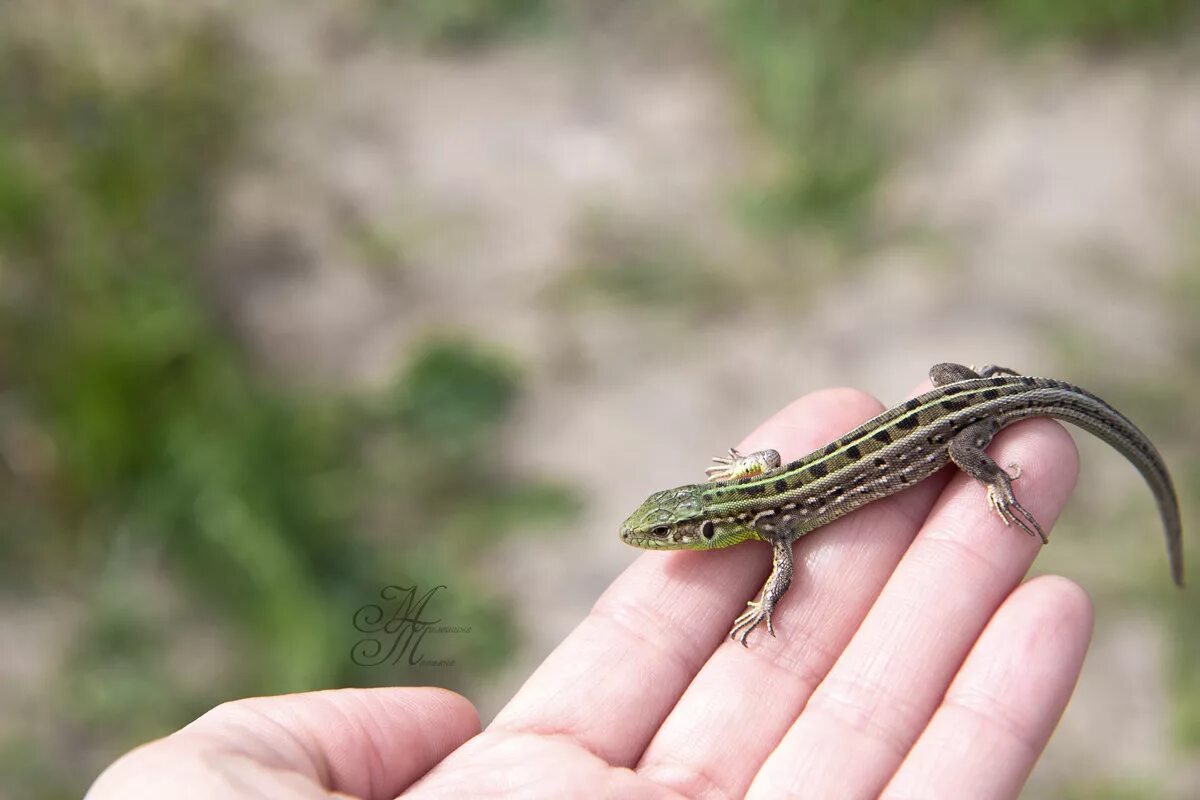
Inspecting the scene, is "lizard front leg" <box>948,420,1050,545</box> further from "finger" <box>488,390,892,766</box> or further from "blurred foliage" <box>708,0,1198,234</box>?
"blurred foliage" <box>708,0,1198,234</box>

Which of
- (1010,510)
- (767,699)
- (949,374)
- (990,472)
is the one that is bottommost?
(767,699)

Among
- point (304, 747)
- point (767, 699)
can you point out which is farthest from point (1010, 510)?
point (304, 747)

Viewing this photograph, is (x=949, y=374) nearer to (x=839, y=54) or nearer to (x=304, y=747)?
(x=304, y=747)

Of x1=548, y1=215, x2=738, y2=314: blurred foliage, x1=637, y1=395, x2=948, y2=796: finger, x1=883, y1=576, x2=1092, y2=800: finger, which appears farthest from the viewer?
x1=548, y1=215, x2=738, y2=314: blurred foliage

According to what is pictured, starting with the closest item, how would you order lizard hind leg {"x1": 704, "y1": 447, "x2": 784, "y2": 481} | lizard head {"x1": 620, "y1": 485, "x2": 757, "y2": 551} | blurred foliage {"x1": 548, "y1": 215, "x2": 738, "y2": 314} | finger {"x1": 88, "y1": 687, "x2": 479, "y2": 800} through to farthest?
finger {"x1": 88, "y1": 687, "x2": 479, "y2": 800} < lizard head {"x1": 620, "y1": 485, "x2": 757, "y2": 551} < lizard hind leg {"x1": 704, "y1": 447, "x2": 784, "y2": 481} < blurred foliage {"x1": 548, "y1": 215, "x2": 738, "y2": 314}

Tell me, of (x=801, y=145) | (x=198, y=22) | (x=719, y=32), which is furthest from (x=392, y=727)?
(x=198, y=22)

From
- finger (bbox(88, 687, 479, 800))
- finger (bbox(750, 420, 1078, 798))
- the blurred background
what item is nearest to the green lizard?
finger (bbox(750, 420, 1078, 798))

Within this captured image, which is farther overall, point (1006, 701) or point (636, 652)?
point (636, 652)
